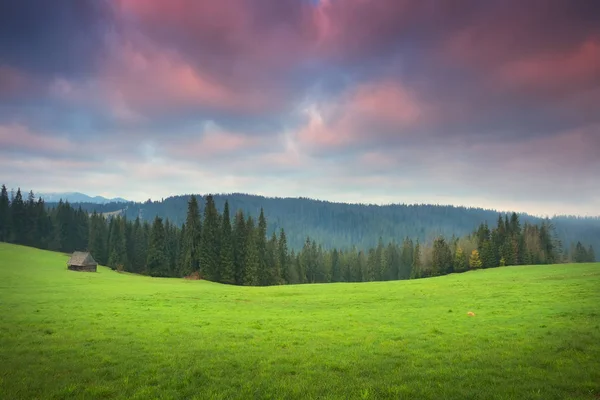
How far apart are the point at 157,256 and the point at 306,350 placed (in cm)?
9284

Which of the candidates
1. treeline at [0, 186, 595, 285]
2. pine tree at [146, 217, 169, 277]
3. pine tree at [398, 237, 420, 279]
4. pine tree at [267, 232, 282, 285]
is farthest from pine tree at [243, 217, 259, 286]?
pine tree at [398, 237, 420, 279]

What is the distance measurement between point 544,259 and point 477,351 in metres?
124

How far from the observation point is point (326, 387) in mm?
12141

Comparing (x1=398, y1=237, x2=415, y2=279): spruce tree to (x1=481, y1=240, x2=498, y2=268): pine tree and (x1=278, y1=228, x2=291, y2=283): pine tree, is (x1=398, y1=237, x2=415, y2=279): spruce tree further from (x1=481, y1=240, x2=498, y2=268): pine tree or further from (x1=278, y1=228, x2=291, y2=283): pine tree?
(x1=278, y1=228, x2=291, y2=283): pine tree

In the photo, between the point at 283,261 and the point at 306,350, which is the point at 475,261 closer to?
the point at 283,261

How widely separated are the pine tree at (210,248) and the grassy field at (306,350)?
59191 millimetres

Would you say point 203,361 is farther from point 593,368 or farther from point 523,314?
point 523,314

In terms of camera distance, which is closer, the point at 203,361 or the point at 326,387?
the point at 326,387

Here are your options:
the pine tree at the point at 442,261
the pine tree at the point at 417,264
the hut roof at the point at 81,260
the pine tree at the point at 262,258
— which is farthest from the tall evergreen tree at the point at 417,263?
the hut roof at the point at 81,260

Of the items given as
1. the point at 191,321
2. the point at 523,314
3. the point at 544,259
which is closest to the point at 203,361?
the point at 191,321

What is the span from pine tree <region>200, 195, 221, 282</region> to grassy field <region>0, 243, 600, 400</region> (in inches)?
2330

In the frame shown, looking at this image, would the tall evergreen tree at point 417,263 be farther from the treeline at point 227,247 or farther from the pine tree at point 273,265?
the pine tree at point 273,265

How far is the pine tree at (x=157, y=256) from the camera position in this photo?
99.8 m

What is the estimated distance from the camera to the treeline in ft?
313
